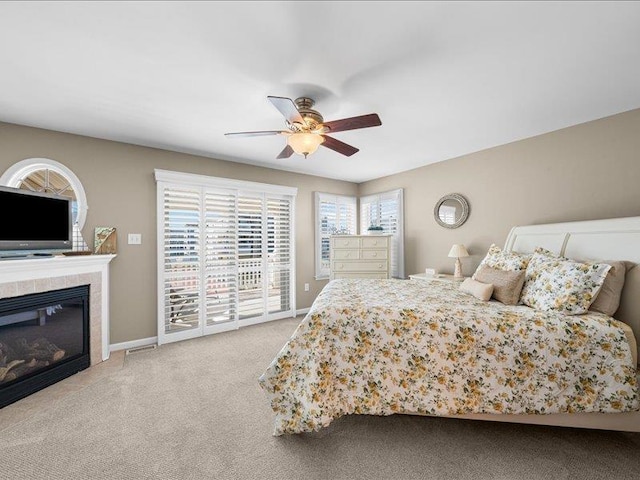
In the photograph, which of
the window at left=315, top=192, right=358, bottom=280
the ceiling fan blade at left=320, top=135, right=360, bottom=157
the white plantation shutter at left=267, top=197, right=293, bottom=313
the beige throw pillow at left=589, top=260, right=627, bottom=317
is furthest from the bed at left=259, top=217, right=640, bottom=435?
the window at left=315, top=192, right=358, bottom=280

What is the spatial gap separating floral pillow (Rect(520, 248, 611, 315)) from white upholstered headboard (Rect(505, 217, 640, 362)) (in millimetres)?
323

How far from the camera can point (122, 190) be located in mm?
3398

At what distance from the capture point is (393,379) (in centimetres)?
181

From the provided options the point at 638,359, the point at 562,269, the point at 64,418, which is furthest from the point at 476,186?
the point at 64,418

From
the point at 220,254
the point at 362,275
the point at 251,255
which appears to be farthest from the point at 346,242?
the point at 220,254

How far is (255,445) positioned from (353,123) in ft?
7.74

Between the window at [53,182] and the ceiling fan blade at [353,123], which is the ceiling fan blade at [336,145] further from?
the window at [53,182]

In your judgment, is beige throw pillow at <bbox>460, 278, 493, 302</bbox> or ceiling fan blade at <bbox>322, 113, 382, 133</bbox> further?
beige throw pillow at <bbox>460, 278, 493, 302</bbox>

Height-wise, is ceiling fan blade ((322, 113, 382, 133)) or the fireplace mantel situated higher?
ceiling fan blade ((322, 113, 382, 133))

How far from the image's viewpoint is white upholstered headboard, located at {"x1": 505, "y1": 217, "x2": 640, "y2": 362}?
2031 millimetres

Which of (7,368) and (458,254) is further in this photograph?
(458,254)

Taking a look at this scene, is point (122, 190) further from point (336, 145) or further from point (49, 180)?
point (336, 145)

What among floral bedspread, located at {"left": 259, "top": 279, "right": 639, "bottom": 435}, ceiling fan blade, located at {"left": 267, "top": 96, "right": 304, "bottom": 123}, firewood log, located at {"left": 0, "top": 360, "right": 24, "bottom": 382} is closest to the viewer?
floral bedspread, located at {"left": 259, "top": 279, "right": 639, "bottom": 435}

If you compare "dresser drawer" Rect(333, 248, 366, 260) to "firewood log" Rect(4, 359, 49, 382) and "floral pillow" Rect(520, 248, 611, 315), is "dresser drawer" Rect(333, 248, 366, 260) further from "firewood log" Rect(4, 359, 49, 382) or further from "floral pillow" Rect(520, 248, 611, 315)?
"firewood log" Rect(4, 359, 49, 382)
